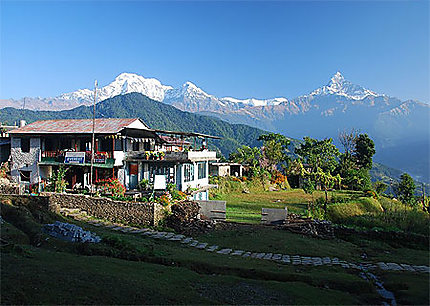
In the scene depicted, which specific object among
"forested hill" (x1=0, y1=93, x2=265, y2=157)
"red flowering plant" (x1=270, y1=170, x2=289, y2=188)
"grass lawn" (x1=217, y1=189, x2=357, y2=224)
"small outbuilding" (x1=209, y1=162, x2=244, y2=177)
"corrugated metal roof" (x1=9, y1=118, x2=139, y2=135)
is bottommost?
"grass lawn" (x1=217, y1=189, x2=357, y2=224)

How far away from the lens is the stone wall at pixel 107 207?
17.6m

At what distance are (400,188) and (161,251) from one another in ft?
88.7

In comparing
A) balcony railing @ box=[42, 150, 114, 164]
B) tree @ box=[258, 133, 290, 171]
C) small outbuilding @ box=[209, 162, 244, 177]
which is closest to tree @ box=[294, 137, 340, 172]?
tree @ box=[258, 133, 290, 171]

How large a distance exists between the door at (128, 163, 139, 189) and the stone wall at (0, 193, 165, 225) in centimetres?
639

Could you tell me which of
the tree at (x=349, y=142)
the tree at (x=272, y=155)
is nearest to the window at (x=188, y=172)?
the tree at (x=272, y=155)

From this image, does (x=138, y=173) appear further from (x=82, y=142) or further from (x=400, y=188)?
(x=400, y=188)

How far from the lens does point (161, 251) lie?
12797 millimetres

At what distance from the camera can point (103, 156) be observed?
25125 millimetres

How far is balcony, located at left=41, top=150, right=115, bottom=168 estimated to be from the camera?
25.1 meters

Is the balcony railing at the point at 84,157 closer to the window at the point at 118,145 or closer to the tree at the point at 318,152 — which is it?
the window at the point at 118,145

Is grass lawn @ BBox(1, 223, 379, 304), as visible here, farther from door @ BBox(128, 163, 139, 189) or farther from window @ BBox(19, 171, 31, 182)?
window @ BBox(19, 171, 31, 182)

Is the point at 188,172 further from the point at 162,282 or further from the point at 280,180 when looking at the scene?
the point at 280,180

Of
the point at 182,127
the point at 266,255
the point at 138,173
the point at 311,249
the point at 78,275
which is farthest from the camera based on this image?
the point at 182,127

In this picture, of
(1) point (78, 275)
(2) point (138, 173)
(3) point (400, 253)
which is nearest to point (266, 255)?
(3) point (400, 253)
